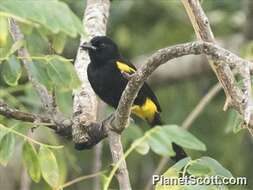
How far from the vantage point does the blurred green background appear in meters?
5.17

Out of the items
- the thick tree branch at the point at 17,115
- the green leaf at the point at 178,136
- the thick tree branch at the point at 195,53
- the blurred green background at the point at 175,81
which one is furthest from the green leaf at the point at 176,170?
the blurred green background at the point at 175,81

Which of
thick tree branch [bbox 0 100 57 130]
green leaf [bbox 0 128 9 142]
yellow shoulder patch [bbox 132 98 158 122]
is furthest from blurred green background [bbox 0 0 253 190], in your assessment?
green leaf [bbox 0 128 9 142]

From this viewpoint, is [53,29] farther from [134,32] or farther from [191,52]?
[134,32]

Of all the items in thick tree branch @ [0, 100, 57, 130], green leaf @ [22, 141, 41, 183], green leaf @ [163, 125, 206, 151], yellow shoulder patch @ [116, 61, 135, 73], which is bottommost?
green leaf @ [22, 141, 41, 183]

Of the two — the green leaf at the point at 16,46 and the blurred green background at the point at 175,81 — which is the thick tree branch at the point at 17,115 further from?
the blurred green background at the point at 175,81

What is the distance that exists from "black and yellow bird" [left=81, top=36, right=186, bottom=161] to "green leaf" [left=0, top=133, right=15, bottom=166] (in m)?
1.34

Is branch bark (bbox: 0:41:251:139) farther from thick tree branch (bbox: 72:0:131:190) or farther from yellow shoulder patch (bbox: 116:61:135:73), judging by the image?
yellow shoulder patch (bbox: 116:61:135:73)

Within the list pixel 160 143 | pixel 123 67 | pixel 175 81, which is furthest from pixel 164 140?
pixel 175 81

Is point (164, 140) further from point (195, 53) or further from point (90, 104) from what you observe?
point (90, 104)

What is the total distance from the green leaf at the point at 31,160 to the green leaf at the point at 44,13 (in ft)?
2.04

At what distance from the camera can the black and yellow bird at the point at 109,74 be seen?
12.8ft

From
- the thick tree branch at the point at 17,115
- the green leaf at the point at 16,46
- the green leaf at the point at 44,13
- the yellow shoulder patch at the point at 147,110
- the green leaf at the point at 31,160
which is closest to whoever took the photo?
the green leaf at the point at 44,13

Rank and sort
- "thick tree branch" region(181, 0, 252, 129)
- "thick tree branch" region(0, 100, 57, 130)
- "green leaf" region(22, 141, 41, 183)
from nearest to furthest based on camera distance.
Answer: "thick tree branch" region(181, 0, 252, 129)
"green leaf" region(22, 141, 41, 183)
"thick tree branch" region(0, 100, 57, 130)

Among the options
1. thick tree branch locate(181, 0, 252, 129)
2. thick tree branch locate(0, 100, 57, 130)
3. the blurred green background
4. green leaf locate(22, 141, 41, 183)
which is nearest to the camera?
thick tree branch locate(181, 0, 252, 129)
